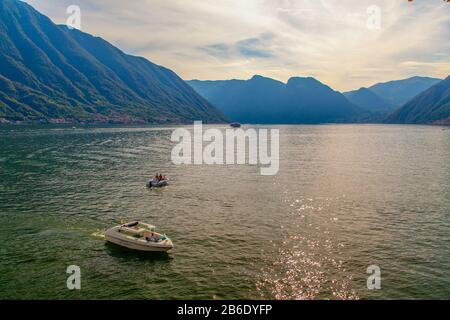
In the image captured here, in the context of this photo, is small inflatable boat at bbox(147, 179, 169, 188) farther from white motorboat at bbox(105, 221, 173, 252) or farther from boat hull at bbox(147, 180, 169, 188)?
white motorboat at bbox(105, 221, 173, 252)

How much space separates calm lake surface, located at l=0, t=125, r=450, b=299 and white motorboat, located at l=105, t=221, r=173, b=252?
4.37 feet

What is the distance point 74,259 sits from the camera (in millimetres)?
44000

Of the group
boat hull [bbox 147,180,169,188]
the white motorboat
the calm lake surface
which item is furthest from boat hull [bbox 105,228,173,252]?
boat hull [bbox 147,180,169,188]

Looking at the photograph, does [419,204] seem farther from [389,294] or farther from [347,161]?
[347,161]

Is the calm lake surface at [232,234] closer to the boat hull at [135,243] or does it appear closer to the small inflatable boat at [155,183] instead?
the boat hull at [135,243]

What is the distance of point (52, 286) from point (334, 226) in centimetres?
4314

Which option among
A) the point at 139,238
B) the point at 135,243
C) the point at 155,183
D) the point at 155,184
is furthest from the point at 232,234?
the point at 155,183

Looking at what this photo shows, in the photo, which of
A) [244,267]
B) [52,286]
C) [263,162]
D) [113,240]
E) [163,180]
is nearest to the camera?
[52,286]

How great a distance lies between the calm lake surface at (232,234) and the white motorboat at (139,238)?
1.33 meters

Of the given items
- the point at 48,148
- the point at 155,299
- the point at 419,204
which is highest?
the point at 48,148

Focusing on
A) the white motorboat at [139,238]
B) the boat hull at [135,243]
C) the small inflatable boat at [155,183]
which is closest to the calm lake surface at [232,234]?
the boat hull at [135,243]

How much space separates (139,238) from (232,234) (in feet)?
47.8

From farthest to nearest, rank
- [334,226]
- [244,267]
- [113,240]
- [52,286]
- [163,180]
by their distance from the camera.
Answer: [163,180]
[334,226]
[113,240]
[244,267]
[52,286]
